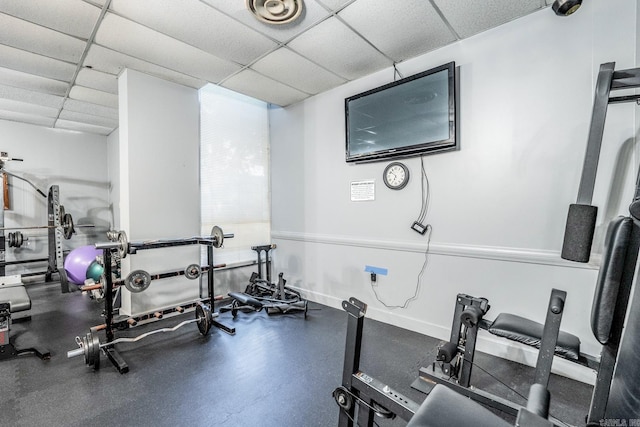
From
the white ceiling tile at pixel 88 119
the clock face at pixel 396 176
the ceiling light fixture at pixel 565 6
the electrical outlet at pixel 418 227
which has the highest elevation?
the ceiling light fixture at pixel 565 6

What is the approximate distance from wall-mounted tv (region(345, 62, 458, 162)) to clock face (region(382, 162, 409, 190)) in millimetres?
116

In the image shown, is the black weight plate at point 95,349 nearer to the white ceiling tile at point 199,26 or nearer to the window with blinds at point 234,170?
the window with blinds at point 234,170

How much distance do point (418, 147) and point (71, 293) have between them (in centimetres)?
523

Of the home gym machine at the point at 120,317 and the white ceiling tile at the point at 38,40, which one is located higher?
the white ceiling tile at the point at 38,40

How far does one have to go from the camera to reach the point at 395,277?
9.74 feet

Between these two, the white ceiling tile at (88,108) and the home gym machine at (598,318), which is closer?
the home gym machine at (598,318)

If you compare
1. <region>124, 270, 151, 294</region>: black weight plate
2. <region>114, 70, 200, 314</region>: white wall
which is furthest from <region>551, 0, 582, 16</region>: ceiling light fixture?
<region>124, 270, 151, 294</region>: black weight plate

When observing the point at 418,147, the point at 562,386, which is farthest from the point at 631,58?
the point at 562,386

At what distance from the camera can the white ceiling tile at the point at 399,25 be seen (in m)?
2.08

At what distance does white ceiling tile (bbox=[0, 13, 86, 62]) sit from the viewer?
228cm

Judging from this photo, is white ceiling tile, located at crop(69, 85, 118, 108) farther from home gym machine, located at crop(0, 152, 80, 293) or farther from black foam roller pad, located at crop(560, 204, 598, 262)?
black foam roller pad, located at crop(560, 204, 598, 262)

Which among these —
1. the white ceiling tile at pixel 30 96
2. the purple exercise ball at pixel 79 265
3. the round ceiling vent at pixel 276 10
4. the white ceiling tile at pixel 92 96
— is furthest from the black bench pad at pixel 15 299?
the round ceiling vent at pixel 276 10

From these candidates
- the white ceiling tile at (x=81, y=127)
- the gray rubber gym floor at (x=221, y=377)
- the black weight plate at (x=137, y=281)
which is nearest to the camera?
the gray rubber gym floor at (x=221, y=377)

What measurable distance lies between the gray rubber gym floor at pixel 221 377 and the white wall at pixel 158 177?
0.56m
